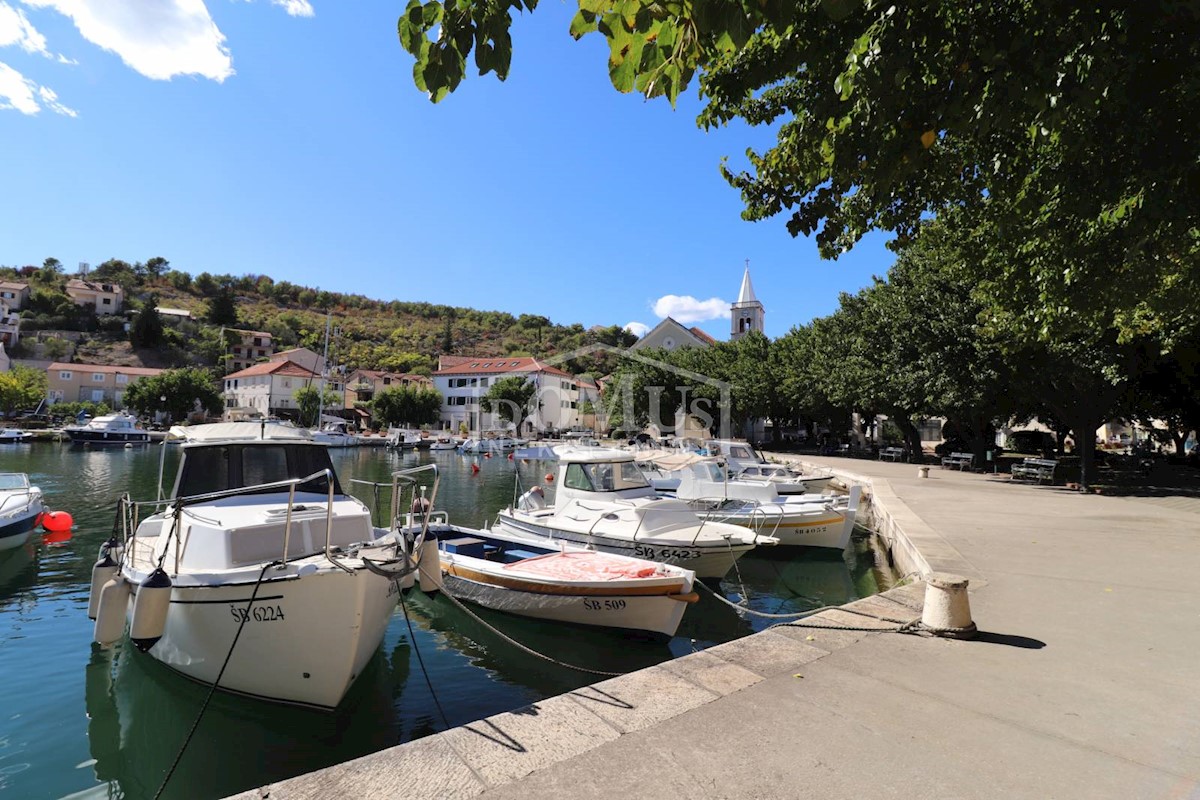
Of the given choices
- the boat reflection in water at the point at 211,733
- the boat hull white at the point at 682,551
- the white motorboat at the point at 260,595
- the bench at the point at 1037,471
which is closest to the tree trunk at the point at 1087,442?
the bench at the point at 1037,471

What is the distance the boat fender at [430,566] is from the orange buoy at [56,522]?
16229mm

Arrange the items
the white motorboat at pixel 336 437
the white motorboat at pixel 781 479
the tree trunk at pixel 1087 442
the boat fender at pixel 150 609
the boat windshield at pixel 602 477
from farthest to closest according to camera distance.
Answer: the white motorboat at pixel 336 437
the tree trunk at pixel 1087 442
the white motorboat at pixel 781 479
the boat windshield at pixel 602 477
the boat fender at pixel 150 609

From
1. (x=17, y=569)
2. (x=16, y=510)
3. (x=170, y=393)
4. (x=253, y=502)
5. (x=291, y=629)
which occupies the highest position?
(x=170, y=393)

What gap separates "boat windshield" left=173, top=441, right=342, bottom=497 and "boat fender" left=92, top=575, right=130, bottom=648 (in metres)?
1.71

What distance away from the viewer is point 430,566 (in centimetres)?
687

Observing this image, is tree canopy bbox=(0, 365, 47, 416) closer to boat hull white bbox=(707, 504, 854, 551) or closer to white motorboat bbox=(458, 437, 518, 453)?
white motorboat bbox=(458, 437, 518, 453)

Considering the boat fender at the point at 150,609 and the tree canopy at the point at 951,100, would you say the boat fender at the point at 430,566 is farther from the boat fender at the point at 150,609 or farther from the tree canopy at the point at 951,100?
the tree canopy at the point at 951,100

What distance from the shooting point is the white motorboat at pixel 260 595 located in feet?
19.8

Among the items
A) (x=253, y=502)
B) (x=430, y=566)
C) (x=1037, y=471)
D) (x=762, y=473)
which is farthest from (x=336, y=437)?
(x=430, y=566)

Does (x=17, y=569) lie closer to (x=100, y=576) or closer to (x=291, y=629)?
(x=100, y=576)

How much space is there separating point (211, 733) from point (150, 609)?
168 centimetres

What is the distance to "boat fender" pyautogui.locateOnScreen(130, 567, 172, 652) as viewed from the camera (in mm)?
5742

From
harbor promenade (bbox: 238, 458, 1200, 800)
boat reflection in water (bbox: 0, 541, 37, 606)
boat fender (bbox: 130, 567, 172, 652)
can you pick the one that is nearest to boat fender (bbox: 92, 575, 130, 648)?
boat fender (bbox: 130, 567, 172, 652)

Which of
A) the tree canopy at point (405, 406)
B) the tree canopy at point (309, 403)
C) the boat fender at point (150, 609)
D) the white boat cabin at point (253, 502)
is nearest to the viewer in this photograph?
the boat fender at point (150, 609)
